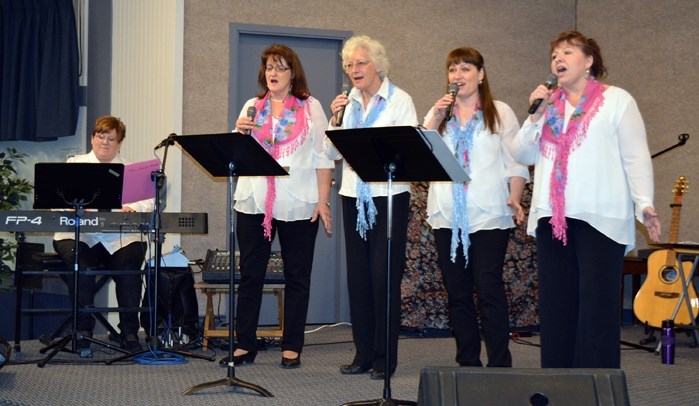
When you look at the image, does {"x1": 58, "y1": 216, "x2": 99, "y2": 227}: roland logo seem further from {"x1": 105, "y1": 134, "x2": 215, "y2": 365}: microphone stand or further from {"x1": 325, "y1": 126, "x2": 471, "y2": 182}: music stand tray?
{"x1": 325, "y1": 126, "x2": 471, "y2": 182}: music stand tray

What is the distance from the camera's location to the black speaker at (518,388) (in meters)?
2.21

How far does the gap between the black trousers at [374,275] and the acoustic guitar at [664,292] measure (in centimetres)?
236

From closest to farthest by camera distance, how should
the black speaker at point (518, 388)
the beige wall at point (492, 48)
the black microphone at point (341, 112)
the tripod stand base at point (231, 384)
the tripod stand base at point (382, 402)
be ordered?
the black speaker at point (518, 388) → the tripod stand base at point (382, 402) → the tripod stand base at point (231, 384) → the black microphone at point (341, 112) → the beige wall at point (492, 48)

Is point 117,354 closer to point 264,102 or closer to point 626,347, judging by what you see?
point 264,102

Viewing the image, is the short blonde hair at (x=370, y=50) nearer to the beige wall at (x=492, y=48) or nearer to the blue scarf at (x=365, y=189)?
the blue scarf at (x=365, y=189)

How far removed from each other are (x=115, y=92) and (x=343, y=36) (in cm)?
183

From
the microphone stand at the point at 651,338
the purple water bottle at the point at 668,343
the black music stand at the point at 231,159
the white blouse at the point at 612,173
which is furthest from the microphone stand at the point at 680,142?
the black music stand at the point at 231,159

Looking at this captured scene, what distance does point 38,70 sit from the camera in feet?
24.6

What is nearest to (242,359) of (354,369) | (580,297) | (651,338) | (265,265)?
(265,265)

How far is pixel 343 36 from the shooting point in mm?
6934

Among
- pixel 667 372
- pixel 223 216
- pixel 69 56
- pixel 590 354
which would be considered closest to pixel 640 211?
pixel 590 354

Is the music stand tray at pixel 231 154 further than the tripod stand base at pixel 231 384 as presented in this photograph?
No

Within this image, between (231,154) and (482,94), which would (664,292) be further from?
(231,154)

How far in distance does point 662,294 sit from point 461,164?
2.58m
